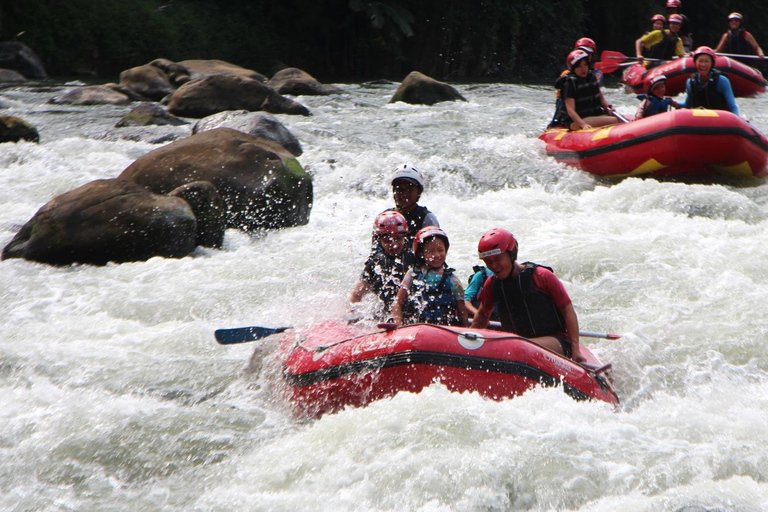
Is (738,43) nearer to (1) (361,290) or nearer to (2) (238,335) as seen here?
(1) (361,290)

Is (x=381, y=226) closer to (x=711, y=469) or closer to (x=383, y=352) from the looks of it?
(x=383, y=352)

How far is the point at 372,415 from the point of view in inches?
176

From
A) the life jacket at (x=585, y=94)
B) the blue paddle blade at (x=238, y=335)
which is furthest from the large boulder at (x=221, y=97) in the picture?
the blue paddle blade at (x=238, y=335)

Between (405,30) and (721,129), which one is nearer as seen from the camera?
(721,129)

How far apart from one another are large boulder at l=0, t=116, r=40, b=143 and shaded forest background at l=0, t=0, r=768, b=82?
26.4ft

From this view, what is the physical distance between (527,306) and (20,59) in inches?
601


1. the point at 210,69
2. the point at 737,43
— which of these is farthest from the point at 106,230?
the point at 737,43

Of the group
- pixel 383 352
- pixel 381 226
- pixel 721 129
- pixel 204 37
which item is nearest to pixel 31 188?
pixel 381 226

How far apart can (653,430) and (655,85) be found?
22.8 ft

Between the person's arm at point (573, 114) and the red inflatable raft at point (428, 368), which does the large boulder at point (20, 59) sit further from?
the red inflatable raft at point (428, 368)

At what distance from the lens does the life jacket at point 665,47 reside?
17.1 metres

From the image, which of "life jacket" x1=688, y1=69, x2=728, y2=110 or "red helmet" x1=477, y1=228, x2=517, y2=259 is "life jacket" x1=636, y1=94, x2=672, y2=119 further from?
"red helmet" x1=477, y1=228, x2=517, y2=259

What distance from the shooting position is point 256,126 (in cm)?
1091

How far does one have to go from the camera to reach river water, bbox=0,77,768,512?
13.3ft
